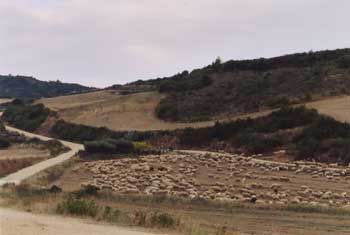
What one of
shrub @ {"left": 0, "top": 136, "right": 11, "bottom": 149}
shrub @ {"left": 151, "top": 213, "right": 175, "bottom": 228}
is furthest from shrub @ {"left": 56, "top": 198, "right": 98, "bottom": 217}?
shrub @ {"left": 0, "top": 136, "right": 11, "bottom": 149}

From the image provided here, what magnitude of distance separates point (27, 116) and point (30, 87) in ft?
314

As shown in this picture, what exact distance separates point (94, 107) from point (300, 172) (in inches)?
1892

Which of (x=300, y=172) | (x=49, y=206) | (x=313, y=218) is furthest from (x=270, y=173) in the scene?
(x=49, y=206)

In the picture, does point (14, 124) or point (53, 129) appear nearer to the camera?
point (53, 129)

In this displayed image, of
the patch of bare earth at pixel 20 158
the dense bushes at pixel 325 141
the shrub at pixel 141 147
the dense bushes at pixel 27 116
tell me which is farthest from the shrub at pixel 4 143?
the dense bushes at pixel 325 141

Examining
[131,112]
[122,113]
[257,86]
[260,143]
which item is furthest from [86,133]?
[260,143]

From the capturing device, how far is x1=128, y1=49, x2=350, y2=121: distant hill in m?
63.6

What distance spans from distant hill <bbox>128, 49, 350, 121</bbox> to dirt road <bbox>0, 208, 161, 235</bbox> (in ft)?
138

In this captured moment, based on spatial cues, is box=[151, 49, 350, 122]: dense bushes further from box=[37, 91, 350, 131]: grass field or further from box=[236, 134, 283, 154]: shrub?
box=[236, 134, 283, 154]: shrub

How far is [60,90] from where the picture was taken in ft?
593

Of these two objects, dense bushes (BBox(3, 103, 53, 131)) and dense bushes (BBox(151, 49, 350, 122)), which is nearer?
dense bushes (BBox(151, 49, 350, 122))

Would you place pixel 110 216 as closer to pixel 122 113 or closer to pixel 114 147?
pixel 114 147

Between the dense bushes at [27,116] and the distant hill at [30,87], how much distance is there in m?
72.9

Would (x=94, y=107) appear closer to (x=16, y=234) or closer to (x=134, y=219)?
(x=134, y=219)
